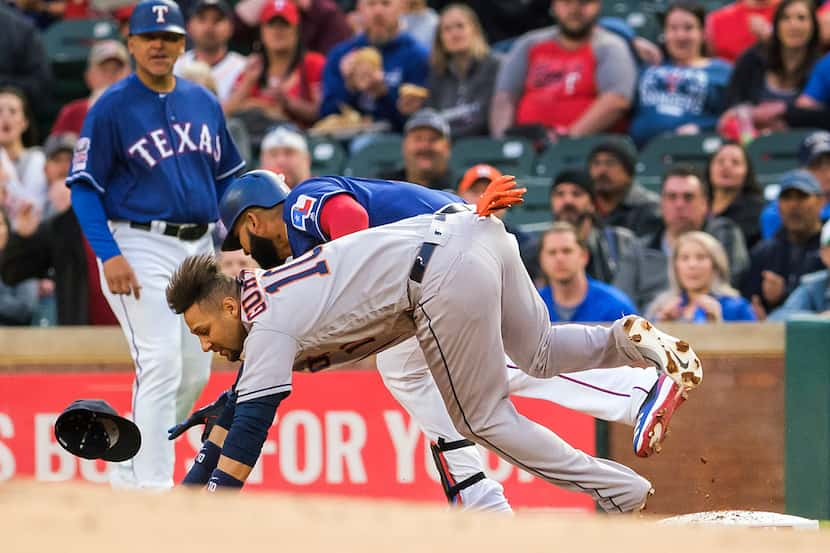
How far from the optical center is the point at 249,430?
15.9 ft

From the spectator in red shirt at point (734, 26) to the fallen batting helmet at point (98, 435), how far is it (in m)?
6.10

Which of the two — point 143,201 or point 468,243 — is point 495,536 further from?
point 143,201

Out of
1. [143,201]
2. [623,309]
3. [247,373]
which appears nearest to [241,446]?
[247,373]

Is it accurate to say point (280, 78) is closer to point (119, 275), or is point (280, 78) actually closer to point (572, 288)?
point (572, 288)

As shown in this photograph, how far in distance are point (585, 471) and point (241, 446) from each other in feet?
4.27

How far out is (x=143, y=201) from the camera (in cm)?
657

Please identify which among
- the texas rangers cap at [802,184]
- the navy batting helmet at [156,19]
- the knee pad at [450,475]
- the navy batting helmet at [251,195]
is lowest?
the knee pad at [450,475]

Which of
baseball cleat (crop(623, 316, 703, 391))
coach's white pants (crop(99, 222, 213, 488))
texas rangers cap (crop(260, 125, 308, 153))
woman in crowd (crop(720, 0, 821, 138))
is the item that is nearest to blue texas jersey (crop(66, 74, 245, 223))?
coach's white pants (crop(99, 222, 213, 488))

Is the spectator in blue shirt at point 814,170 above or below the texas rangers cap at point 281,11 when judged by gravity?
below

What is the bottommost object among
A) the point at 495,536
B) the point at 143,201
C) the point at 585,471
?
the point at 585,471

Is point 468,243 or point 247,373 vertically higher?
point 468,243

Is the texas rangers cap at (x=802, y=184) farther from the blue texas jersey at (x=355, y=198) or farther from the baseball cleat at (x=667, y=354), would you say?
the blue texas jersey at (x=355, y=198)

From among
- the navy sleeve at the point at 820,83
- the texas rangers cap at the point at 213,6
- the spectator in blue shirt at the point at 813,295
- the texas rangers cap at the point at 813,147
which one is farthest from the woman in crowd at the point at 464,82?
the spectator in blue shirt at the point at 813,295

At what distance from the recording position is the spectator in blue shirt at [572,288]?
7645 millimetres
